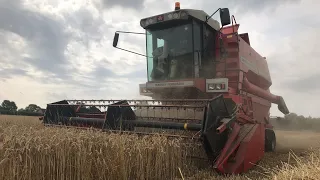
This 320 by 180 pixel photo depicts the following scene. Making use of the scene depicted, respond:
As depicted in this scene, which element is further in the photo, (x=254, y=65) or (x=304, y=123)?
(x=304, y=123)

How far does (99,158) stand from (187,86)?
9.15 ft

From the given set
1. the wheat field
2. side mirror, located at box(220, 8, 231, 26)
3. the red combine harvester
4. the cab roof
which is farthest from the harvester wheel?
side mirror, located at box(220, 8, 231, 26)

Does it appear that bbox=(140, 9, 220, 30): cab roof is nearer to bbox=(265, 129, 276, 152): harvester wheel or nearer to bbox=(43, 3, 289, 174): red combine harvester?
bbox=(43, 3, 289, 174): red combine harvester

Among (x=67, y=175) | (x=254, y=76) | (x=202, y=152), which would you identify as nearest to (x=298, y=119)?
(x=254, y=76)

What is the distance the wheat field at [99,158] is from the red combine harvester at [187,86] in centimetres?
61

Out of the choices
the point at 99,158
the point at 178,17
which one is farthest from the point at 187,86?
the point at 99,158

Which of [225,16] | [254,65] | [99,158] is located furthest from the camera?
[254,65]

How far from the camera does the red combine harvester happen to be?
501cm

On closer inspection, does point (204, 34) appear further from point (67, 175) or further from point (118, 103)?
point (67, 175)

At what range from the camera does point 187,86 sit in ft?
19.1

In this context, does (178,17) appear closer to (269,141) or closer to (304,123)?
(269,141)

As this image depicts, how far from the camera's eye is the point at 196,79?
5.80 meters

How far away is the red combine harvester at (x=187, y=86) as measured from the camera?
5.01m

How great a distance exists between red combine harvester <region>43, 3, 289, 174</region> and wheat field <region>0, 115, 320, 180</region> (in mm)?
611
